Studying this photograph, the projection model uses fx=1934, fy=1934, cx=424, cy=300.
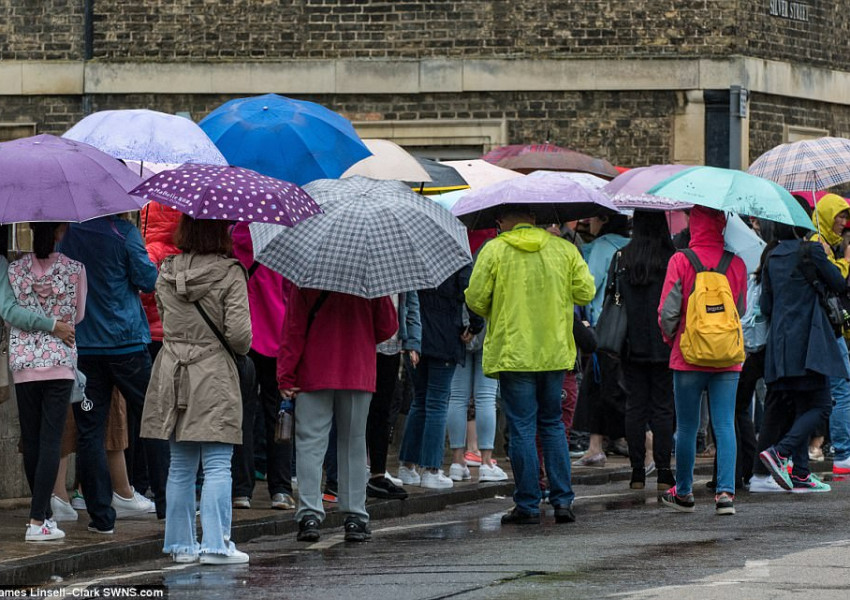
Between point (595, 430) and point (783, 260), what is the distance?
109 inches

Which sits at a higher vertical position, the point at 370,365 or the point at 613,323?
the point at 370,365

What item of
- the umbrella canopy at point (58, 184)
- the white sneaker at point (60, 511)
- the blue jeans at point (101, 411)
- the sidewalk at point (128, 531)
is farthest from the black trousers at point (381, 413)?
the umbrella canopy at point (58, 184)

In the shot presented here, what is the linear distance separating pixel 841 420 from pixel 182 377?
21.6 ft

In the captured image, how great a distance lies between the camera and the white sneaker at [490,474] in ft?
43.9

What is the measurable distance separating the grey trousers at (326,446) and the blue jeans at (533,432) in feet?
3.47

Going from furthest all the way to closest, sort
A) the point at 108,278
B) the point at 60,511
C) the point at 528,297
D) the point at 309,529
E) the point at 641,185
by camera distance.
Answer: the point at 641,185 → the point at 528,297 → the point at 60,511 → the point at 108,278 → the point at 309,529

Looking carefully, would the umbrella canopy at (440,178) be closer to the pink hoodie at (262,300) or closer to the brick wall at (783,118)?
the pink hoodie at (262,300)

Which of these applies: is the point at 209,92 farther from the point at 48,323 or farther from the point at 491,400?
the point at 48,323

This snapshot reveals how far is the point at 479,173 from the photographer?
1510 cm

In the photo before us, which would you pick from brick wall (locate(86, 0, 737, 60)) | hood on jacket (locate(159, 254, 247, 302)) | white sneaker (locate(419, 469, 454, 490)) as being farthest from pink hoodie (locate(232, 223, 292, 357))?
brick wall (locate(86, 0, 737, 60))

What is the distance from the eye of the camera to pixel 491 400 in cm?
1348

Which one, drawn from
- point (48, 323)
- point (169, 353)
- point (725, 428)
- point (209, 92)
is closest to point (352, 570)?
point (169, 353)

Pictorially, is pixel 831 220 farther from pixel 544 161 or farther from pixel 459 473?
pixel 544 161

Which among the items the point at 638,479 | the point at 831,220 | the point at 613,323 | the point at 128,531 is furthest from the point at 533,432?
the point at 831,220
